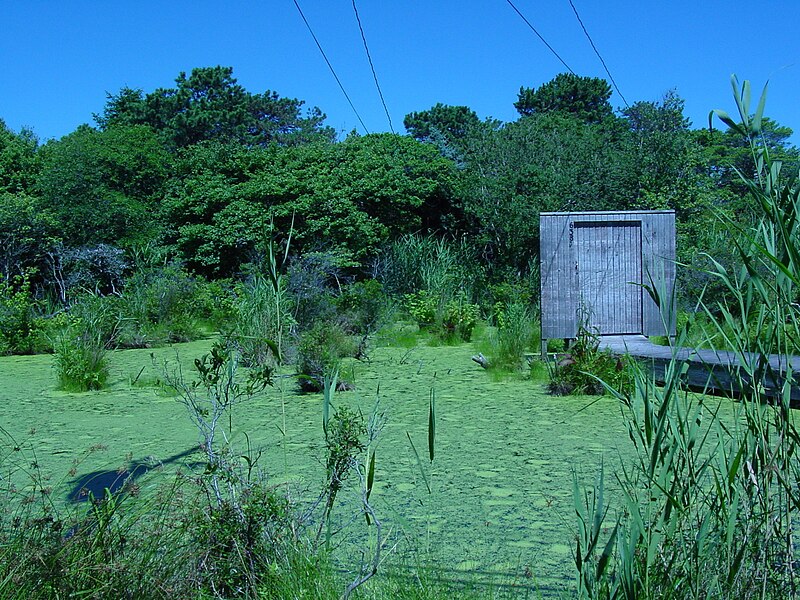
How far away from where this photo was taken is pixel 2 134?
774 inches

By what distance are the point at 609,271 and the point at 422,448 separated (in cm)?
480

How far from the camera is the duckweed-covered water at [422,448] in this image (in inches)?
131

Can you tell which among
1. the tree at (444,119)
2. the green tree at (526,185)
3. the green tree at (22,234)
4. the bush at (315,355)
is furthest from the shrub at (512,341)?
the tree at (444,119)

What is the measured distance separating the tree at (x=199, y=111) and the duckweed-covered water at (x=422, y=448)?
2154 cm

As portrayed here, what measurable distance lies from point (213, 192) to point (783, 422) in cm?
1525

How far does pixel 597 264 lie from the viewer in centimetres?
923

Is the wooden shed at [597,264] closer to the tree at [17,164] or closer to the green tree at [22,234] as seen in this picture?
the green tree at [22,234]

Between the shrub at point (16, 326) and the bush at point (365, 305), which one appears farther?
the bush at point (365, 305)

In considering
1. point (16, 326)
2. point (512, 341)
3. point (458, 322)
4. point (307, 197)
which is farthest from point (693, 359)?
point (307, 197)

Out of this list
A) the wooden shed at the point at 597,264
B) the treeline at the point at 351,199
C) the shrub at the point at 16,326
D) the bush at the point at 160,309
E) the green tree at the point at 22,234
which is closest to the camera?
the wooden shed at the point at 597,264

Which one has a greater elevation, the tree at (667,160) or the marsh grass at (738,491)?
the tree at (667,160)

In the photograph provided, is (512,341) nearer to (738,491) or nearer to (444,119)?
(738,491)

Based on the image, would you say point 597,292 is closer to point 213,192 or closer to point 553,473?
point 553,473

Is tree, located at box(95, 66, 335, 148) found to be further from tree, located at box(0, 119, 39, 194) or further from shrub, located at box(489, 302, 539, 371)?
shrub, located at box(489, 302, 539, 371)
